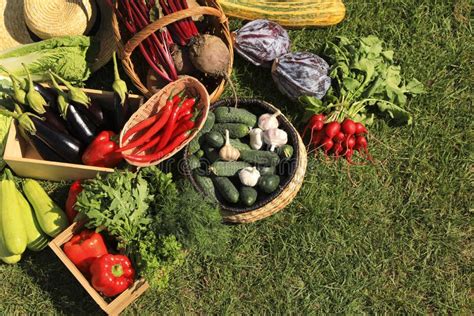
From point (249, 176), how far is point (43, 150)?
1.85 m

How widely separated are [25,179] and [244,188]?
7.21ft

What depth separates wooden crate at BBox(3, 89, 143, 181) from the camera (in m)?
4.26

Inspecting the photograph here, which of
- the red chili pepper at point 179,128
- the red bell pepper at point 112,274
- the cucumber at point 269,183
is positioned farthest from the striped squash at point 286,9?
the red bell pepper at point 112,274

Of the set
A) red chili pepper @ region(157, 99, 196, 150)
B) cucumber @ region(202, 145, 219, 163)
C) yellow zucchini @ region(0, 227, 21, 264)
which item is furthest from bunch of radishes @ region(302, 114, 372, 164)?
yellow zucchini @ region(0, 227, 21, 264)

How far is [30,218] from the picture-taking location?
439 centimetres

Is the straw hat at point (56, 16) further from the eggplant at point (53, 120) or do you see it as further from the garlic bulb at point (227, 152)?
the garlic bulb at point (227, 152)

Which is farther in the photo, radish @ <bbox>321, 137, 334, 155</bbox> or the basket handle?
radish @ <bbox>321, 137, 334, 155</bbox>

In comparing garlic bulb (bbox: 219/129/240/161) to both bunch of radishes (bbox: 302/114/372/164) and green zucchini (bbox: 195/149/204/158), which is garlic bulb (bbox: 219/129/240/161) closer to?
green zucchini (bbox: 195/149/204/158)

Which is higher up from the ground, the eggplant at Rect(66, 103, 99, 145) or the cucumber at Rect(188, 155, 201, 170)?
the eggplant at Rect(66, 103, 99, 145)

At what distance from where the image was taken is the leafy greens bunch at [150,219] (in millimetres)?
3871

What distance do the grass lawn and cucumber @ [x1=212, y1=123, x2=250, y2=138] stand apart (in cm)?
74

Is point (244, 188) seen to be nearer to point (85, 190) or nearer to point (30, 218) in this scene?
point (85, 190)

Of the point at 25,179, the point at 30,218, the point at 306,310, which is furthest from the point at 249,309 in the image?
the point at 25,179

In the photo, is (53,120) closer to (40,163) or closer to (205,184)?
(40,163)
